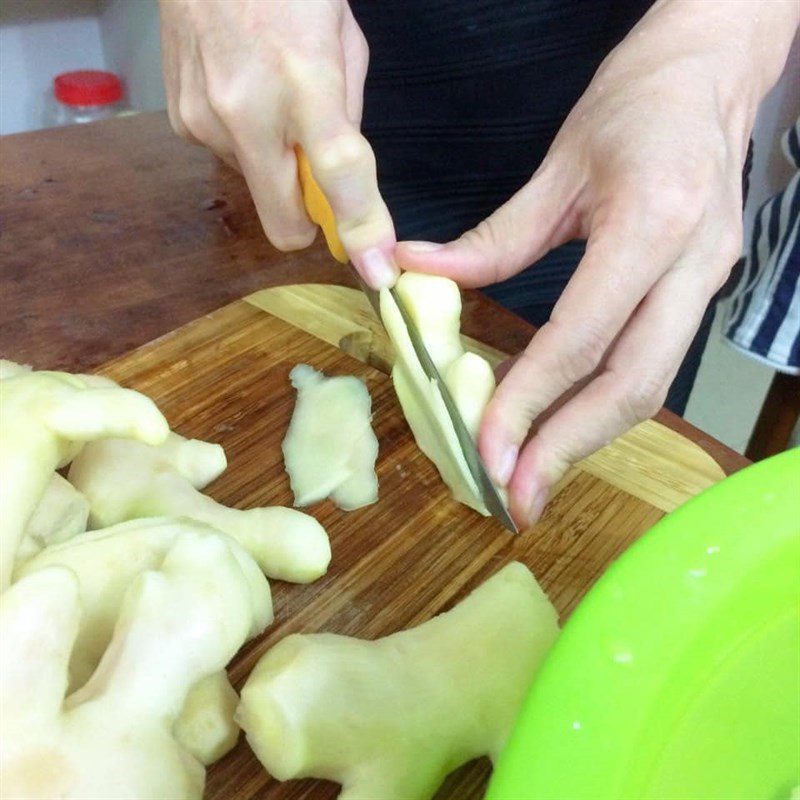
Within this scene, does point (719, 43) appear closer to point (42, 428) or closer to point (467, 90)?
point (467, 90)

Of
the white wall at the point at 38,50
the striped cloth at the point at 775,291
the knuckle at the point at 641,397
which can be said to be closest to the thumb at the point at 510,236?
the knuckle at the point at 641,397

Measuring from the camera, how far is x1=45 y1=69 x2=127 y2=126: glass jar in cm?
144

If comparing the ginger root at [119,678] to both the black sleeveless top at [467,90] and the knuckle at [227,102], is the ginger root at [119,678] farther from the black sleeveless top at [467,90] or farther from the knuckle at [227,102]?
the black sleeveless top at [467,90]

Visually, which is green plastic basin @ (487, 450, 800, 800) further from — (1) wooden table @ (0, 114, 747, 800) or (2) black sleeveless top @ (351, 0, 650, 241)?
(2) black sleeveless top @ (351, 0, 650, 241)

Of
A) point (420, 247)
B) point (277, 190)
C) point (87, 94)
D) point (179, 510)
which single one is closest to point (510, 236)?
point (420, 247)

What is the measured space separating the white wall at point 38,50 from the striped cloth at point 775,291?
1.20 metres

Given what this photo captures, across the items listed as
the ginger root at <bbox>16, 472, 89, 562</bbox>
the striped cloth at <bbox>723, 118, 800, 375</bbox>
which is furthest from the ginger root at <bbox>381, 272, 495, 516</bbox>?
the striped cloth at <bbox>723, 118, 800, 375</bbox>

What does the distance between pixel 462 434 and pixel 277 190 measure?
0.71 ft

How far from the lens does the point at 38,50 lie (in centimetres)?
155

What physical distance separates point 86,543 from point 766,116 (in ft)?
3.45

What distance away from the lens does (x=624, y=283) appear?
52cm

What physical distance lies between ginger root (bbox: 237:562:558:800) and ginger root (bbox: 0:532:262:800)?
1.4 inches

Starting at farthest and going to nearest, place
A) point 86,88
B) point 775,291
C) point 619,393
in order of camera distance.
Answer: point 86,88 → point 775,291 → point 619,393

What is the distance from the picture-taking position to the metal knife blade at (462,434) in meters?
0.53
